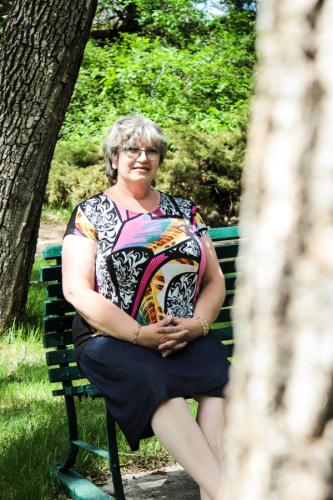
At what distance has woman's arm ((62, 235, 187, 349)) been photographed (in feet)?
11.2

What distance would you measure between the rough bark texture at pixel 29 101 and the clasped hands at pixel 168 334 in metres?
2.48

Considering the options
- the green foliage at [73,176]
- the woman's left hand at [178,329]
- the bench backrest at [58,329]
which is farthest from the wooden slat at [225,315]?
the green foliage at [73,176]

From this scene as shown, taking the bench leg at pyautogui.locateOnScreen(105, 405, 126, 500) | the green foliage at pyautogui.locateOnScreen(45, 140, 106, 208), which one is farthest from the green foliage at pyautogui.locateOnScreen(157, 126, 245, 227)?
the bench leg at pyautogui.locateOnScreen(105, 405, 126, 500)

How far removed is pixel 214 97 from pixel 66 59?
10768mm

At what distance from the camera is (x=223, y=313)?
165 inches

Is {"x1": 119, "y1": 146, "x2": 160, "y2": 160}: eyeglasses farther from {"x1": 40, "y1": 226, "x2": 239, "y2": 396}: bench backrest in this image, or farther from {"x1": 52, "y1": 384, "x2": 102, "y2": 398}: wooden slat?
{"x1": 52, "y1": 384, "x2": 102, "y2": 398}: wooden slat

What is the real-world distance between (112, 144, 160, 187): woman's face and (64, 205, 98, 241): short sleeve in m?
0.30

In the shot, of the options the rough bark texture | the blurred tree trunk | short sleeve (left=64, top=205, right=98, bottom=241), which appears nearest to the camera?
the blurred tree trunk

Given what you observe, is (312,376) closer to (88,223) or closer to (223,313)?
(88,223)

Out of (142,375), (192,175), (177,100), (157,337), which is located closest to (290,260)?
(142,375)

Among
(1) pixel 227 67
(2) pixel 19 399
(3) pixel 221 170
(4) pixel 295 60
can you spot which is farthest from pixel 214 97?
(4) pixel 295 60

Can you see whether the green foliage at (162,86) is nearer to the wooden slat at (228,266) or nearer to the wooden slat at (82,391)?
the wooden slat at (228,266)

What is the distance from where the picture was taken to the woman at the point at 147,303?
318cm

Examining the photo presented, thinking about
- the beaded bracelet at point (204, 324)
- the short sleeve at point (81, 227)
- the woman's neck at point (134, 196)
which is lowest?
the beaded bracelet at point (204, 324)
